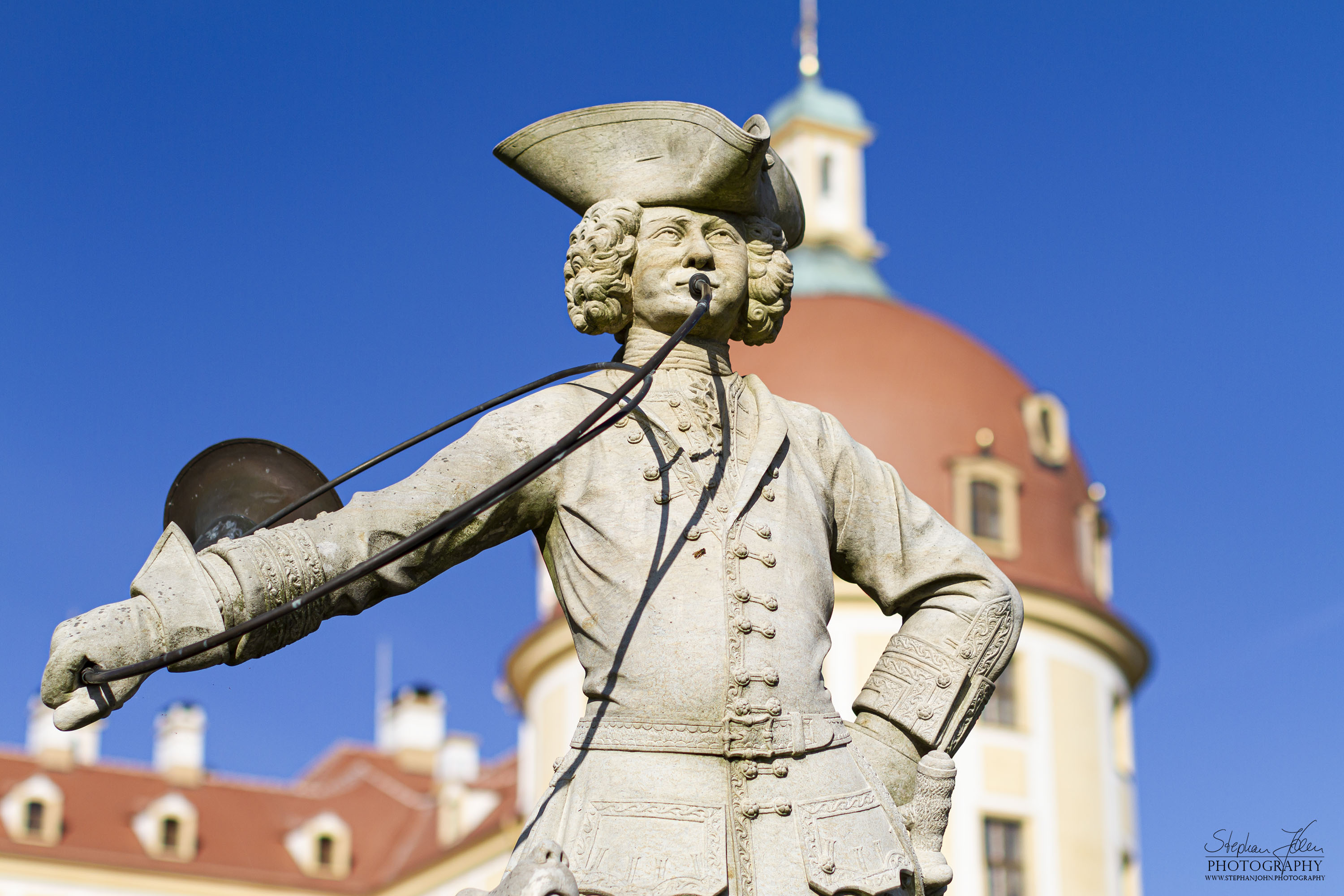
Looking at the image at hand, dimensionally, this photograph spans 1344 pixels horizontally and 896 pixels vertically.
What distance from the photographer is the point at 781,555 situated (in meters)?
5.55

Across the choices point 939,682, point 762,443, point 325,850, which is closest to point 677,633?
point 762,443

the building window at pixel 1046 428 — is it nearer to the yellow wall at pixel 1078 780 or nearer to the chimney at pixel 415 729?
the yellow wall at pixel 1078 780

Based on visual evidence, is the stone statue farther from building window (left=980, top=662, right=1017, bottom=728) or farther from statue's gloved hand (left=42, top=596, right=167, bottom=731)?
building window (left=980, top=662, right=1017, bottom=728)

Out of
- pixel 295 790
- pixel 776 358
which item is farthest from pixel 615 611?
pixel 295 790

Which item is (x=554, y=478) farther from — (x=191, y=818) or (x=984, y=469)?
(x=191, y=818)

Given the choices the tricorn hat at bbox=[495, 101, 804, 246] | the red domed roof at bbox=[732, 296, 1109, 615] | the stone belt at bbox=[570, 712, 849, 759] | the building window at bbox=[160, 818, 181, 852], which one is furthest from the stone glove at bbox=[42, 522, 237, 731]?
the building window at bbox=[160, 818, 181, 852]

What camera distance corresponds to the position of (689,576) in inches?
214

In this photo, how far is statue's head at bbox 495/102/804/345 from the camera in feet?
19.2

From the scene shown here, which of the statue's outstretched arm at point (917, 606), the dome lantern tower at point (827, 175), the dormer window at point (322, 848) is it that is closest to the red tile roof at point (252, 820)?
the dormer window at point (322, 848)

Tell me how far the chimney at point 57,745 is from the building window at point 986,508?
85.7 ft

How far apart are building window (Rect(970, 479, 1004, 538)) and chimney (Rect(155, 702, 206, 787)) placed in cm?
2603

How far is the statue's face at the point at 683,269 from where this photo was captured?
5867 mm

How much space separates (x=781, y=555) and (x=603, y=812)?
87cm

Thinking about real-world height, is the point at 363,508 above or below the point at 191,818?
below
